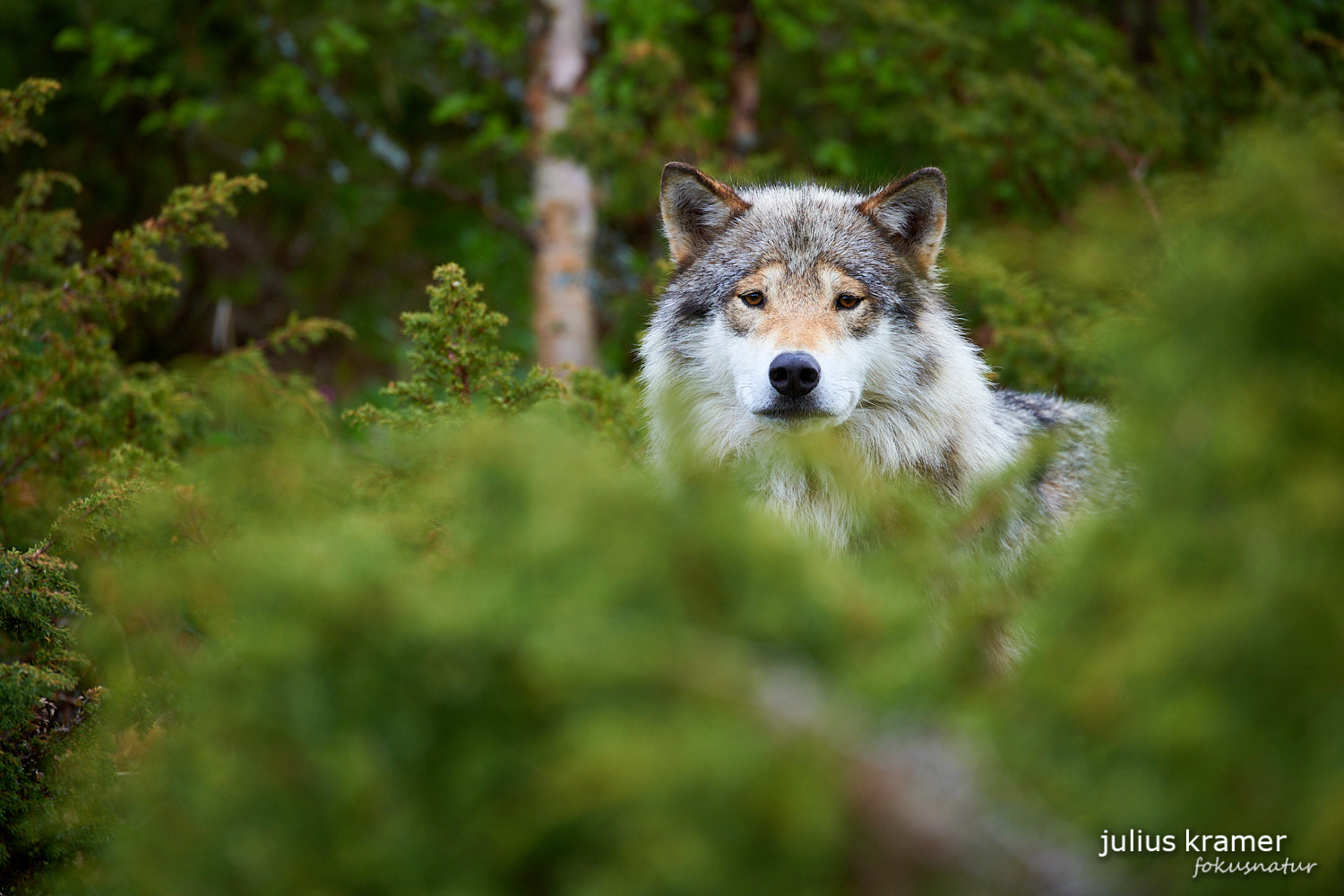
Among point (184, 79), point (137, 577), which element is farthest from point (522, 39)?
point (137, 577)

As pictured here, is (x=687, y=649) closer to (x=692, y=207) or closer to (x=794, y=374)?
(x=794, y=374)

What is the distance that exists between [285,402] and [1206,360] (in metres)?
4.29

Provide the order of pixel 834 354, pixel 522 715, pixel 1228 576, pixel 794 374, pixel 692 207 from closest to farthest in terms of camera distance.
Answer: pixel 1228 576
pixel 522 715
pixel 794 374
pixel 834 354
pixel 692 207

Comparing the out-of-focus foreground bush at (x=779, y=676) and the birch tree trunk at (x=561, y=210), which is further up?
the birch tree trunk at (x=561, y=210)

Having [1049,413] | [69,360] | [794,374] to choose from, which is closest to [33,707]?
[69,360]

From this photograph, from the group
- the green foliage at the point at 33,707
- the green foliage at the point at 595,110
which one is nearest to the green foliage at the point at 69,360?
the green foliage at the point at 33,707

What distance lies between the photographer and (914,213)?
4.52 metres

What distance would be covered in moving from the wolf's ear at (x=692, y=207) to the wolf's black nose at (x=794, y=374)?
44.8 inches

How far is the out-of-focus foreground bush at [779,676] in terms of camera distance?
50.8 inches

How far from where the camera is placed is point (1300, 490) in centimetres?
129

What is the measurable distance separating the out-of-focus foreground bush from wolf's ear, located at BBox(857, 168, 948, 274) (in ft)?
8.86

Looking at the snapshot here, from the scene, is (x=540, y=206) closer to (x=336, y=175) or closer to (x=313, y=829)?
(x=336, y=175)

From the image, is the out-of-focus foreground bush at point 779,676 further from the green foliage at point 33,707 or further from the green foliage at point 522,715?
the green foliage at point 33,707

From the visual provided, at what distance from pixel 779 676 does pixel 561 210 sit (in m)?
7.26
